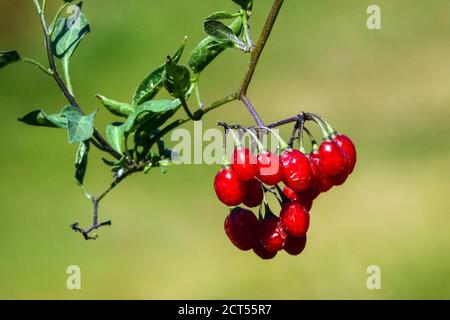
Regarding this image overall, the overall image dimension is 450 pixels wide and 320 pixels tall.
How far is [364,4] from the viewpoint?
5.61m

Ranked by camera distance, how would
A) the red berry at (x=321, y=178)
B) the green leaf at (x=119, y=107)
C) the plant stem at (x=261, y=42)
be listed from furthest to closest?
1. the green leaf at (x=119, y=107)
2. the red berry at (x=321, y=178)
3. the plant stem at (x=261, y=42)

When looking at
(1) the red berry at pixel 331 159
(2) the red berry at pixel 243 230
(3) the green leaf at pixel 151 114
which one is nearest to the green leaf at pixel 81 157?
(3) the green leaf at pixel 151 114

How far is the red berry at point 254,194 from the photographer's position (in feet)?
2.74

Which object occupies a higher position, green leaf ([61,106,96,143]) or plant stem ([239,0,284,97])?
plant stem ([239,0,284,97])

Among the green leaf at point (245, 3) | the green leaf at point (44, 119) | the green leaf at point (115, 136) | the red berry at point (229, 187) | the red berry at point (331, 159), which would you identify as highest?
the green leaf at point (245, 3)

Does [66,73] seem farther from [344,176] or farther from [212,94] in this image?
[212,94]

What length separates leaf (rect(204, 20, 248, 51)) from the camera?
Result: 2.51 feet

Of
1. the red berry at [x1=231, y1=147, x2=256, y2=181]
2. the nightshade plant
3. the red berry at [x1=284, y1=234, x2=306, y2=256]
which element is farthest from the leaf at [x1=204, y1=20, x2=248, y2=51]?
the red berry at [x1=284, y1=234, x2=306, y2=256]

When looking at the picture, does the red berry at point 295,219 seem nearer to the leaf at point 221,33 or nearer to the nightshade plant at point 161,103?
the nightshade plant at point 161,103

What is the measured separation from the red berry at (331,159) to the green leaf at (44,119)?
0.92 feet

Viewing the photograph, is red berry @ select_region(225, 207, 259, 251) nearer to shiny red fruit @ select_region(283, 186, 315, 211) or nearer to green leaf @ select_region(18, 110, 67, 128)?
shiny red fruit @ select_region(283, 186, 315, 211)

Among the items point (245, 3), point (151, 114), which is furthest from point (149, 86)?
point (245, 3)

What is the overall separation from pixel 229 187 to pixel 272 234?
0.25 ft

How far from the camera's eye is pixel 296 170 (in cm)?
74
